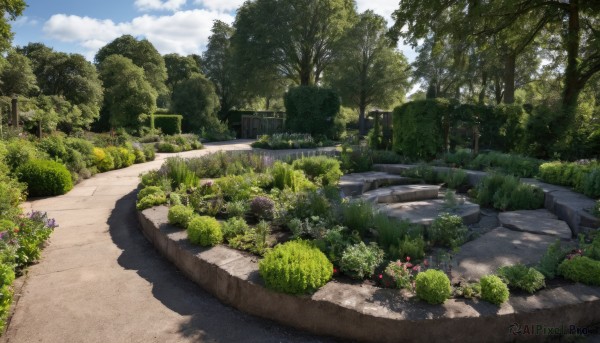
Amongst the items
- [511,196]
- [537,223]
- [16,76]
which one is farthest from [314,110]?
[537,223]

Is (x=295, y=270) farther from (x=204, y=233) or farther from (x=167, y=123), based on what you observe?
(x=167, y=123)

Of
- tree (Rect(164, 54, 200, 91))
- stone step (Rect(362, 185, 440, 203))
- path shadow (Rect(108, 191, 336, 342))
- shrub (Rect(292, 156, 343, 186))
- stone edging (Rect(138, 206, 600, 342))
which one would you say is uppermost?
tree (Rect(164, 54, 200, 91))

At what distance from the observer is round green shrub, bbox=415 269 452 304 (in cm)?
280

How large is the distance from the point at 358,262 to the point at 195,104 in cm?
2349

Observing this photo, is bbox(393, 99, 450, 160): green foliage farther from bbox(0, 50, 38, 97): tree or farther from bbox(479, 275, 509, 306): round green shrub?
bbox(0, 50, 38, 97): tree

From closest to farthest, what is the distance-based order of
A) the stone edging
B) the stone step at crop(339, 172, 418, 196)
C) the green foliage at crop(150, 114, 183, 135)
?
the stone edging → the stone step at crop(339, 172, 418, 196) → the green foliage at crop(150, 114, 183, 135)

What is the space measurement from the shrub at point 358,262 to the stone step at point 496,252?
0.69m

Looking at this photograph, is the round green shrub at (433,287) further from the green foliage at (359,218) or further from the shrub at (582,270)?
the green foliage at (359,218)

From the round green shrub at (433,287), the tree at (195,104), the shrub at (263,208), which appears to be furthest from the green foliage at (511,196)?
the tree at (195,104)

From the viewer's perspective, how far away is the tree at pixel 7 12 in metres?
10.7

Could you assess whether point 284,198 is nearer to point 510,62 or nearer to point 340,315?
point 340,315

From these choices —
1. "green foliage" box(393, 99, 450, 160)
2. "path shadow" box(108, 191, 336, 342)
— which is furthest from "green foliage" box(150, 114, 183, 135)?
"path shadow" box(108, 191, 336, 342)

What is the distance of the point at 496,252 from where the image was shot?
399 centimetres

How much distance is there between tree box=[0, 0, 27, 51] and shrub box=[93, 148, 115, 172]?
445 centimetres
